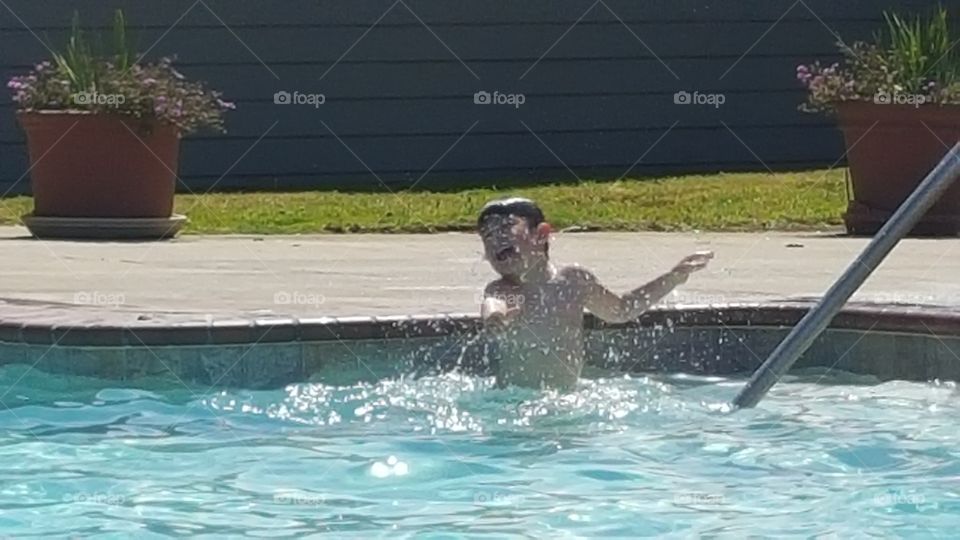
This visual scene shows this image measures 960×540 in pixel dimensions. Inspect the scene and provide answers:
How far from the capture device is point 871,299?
7102 mm

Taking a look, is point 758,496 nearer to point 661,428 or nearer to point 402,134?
point 661,428

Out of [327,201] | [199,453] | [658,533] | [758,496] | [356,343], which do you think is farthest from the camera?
[327,201]

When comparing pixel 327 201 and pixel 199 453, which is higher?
pixel 327 201

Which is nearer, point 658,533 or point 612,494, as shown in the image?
point 658,533

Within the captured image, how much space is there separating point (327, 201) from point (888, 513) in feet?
26.0

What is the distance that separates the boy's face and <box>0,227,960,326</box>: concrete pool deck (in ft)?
2.52

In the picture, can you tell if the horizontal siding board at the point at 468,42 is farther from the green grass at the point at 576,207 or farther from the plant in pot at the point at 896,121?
the plant in pot at the point at 896,121

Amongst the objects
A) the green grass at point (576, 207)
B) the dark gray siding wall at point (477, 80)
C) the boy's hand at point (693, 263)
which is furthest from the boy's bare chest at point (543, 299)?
the dark gray siding wall at point (477, 80)

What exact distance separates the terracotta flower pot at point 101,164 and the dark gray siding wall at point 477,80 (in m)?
3.60

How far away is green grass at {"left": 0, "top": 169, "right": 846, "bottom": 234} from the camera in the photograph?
11133 millimetres

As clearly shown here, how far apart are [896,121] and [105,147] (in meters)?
4.16

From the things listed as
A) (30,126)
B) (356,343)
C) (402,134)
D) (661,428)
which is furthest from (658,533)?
(402,134)

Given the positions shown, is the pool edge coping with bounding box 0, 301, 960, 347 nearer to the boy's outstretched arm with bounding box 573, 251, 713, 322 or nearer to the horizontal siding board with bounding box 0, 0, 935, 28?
the boy's outstretched arm with bounding box 573, 251, 713, 322

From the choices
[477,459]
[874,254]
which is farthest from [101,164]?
[874,254]
